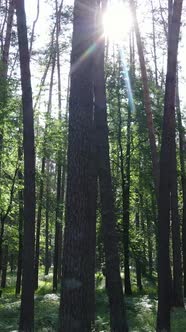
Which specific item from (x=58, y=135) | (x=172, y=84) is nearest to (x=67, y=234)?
(x=172, y=84)

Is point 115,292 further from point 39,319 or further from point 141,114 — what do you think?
point 141,114

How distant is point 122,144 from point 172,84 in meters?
14.2

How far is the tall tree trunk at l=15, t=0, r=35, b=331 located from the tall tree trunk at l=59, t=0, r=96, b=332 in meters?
3.28

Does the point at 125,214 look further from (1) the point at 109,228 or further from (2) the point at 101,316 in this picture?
(1) the point at 109,228

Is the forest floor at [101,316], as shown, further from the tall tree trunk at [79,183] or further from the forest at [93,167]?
the tall tree trunk at [79,183]

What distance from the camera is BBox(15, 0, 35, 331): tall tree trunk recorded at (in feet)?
31.2

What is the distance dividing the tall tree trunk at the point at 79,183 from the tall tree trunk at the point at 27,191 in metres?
3.28

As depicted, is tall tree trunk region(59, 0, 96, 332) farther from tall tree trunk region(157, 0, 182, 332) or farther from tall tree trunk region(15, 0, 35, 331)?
tall tree trunk region(157, 0, 182, 332)

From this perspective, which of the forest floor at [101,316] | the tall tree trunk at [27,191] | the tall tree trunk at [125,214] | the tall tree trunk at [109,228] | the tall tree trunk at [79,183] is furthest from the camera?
the tall tree trunk at [125,214]

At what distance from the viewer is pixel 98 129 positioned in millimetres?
9812

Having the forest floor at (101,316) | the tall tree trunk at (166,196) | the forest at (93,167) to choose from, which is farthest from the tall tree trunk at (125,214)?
the tall tree trunk at (166,196)

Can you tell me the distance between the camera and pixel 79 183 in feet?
21.1

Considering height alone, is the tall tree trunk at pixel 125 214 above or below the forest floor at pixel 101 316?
above

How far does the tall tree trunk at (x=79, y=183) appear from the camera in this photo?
6.22 m
